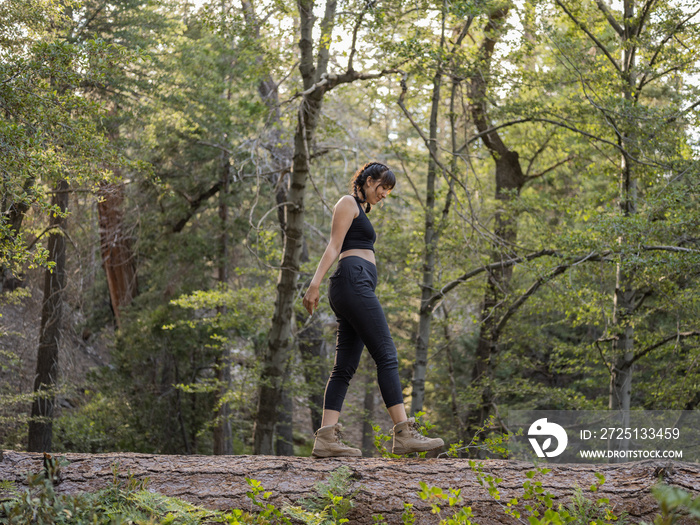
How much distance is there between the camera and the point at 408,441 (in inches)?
147

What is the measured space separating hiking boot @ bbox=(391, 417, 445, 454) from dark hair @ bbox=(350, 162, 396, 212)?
137 cm

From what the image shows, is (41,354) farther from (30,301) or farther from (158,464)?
(158,464)

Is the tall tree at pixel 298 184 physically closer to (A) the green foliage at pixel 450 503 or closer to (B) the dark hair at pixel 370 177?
(B) the dark hair at pixel 370 177

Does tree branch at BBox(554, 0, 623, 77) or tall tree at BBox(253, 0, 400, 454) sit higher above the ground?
tree branch at BBox(554, 0, 623, 77)

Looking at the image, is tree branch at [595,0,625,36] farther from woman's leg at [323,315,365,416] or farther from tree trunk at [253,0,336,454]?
woman's leg at [323,315,365,416]

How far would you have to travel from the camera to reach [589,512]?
3057 millimetres

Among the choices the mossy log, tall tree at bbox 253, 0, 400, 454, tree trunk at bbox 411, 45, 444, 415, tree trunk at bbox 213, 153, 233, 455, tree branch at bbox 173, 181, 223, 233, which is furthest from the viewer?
tree branch at bbox 173, 181, 223, 233

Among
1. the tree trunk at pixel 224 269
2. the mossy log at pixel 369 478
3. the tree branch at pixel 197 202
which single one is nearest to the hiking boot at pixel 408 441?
the mossy log at pixel 369 478

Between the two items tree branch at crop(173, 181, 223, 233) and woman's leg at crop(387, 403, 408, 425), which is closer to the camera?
woman's leg at crop(387, 403, 408, 425)

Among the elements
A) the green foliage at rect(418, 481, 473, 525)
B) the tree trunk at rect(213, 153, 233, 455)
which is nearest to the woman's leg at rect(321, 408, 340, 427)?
the green foliage at rect(418, 481, 473, 525)

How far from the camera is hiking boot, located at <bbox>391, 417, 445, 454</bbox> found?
3.72 meters

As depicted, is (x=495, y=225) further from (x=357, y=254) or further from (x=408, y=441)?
(x=408, y=441)

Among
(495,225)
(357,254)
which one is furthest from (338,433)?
(495,225)

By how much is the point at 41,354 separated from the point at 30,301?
54.8 inches
